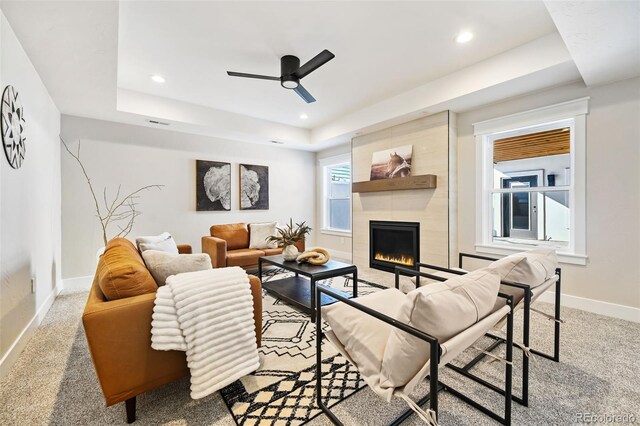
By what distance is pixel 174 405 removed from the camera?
1.57m

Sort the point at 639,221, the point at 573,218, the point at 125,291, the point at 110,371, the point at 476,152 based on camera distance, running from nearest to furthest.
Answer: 1. the point at 110,371
2. the point at 125,291
3. the point at 639,221
4. the point at 573,218
5. the point at 476,152

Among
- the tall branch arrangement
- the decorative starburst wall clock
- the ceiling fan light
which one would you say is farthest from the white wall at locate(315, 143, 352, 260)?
the decorative starburst wall clock

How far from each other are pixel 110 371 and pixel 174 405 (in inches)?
17.4

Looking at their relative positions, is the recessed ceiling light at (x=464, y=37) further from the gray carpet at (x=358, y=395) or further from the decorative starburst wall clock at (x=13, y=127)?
the decorative starburst wall clock at (x=13, y=127)

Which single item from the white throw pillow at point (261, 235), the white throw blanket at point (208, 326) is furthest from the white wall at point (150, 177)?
the white throw blanket at point (208, 326)

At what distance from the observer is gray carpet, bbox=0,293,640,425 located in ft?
4.83

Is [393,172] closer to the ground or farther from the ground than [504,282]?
farther from the ground

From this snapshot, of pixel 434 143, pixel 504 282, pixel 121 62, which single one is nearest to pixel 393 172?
pixel 434 143

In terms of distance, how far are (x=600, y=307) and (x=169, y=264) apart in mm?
4014

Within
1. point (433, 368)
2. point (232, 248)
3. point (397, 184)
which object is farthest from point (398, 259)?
point (433, 368)

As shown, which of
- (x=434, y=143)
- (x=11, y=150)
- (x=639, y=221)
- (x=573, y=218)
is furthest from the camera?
(x=434, y=143)

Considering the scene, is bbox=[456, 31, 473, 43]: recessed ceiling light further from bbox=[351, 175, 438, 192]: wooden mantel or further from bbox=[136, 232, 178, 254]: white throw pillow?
bbox=[136, 232, 178, 254]: white throw pillow

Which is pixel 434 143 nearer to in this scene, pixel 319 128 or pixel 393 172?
pixel 393 172

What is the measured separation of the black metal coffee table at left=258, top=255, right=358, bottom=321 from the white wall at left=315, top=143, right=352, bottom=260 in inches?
93.5
